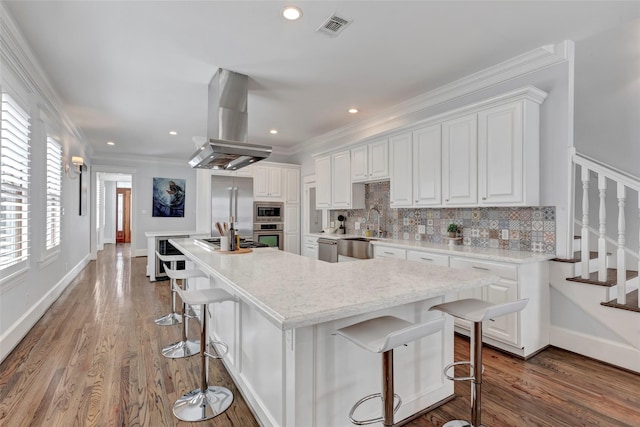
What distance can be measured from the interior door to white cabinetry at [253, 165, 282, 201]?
350 inches

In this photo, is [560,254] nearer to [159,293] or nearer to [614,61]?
[614,61]

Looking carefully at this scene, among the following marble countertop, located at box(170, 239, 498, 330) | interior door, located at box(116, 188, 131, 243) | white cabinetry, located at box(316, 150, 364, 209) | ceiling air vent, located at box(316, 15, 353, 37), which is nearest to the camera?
marble countertop, located at box(170, 239, 498, 330)

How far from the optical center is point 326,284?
1.58 meters

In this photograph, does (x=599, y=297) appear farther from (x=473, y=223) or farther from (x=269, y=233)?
(x=269, y=233)

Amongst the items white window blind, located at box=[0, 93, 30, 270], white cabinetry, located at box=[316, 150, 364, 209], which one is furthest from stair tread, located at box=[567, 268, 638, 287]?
white window blind, located at box=[0, 93, 30, 270]

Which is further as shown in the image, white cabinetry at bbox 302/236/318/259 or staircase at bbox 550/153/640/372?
white cabinetry at bbox 302/236/318/259

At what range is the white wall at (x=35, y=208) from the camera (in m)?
2.57

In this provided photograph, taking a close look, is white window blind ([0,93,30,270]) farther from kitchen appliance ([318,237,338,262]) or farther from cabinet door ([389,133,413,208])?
cabinet door ([389,133,413,208])

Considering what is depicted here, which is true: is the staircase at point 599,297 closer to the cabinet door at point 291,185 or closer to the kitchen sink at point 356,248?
the kitchen sink at point 356,248

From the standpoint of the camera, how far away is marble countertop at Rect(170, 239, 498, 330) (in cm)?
119

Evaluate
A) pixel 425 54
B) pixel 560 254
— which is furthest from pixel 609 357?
pixel 425 54

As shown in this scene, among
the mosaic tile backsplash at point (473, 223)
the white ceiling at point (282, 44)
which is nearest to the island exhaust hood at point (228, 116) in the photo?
the white ceiling at point (282, 44)

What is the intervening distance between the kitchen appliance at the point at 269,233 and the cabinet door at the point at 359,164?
2190 millimetres

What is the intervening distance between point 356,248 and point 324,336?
105 inches
